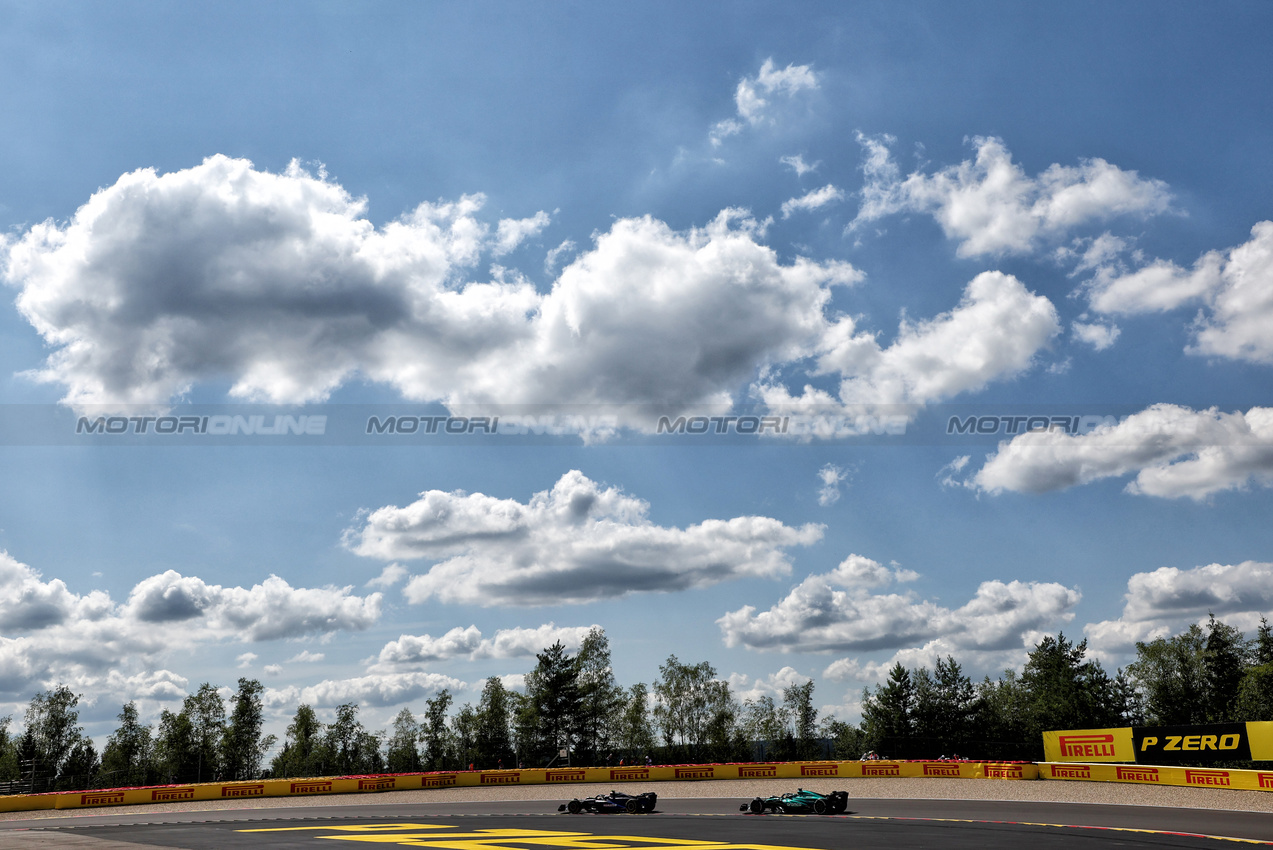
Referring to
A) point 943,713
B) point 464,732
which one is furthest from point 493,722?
point 943,713

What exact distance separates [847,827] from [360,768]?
11251 centimetres

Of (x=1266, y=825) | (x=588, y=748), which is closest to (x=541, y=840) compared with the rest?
(x=1266, y=825)

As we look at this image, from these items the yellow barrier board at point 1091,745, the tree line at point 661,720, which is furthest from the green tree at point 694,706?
the yellow barrier board at point 1091,745

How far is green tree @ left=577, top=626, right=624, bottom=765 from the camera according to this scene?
93.9 m

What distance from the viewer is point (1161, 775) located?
40312 millimetres

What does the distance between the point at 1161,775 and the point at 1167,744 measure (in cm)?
152

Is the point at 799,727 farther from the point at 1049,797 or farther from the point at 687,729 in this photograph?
the point at 1049,797

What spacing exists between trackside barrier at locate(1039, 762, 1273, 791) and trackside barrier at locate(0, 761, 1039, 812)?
5.36 ft

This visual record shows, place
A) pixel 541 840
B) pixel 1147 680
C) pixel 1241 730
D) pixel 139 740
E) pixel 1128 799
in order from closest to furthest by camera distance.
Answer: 1. pixel 541 840
2. pixel 1128 799
3. pixel 1241 730
4. pixel 1147 680
5. pixel 139 740

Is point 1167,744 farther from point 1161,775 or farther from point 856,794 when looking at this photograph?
point 856,794

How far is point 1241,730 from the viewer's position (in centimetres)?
3772

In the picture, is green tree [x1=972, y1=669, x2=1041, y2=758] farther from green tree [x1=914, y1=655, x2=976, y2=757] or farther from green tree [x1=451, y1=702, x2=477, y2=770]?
green tree [x1=451, y1=702, x2=477, y2=770]

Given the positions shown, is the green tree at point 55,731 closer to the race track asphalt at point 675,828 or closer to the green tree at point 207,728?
the green tree at point 207,728

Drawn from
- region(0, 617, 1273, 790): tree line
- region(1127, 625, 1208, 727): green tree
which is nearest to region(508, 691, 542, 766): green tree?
region(0, 617, 1273, 790): tree line
